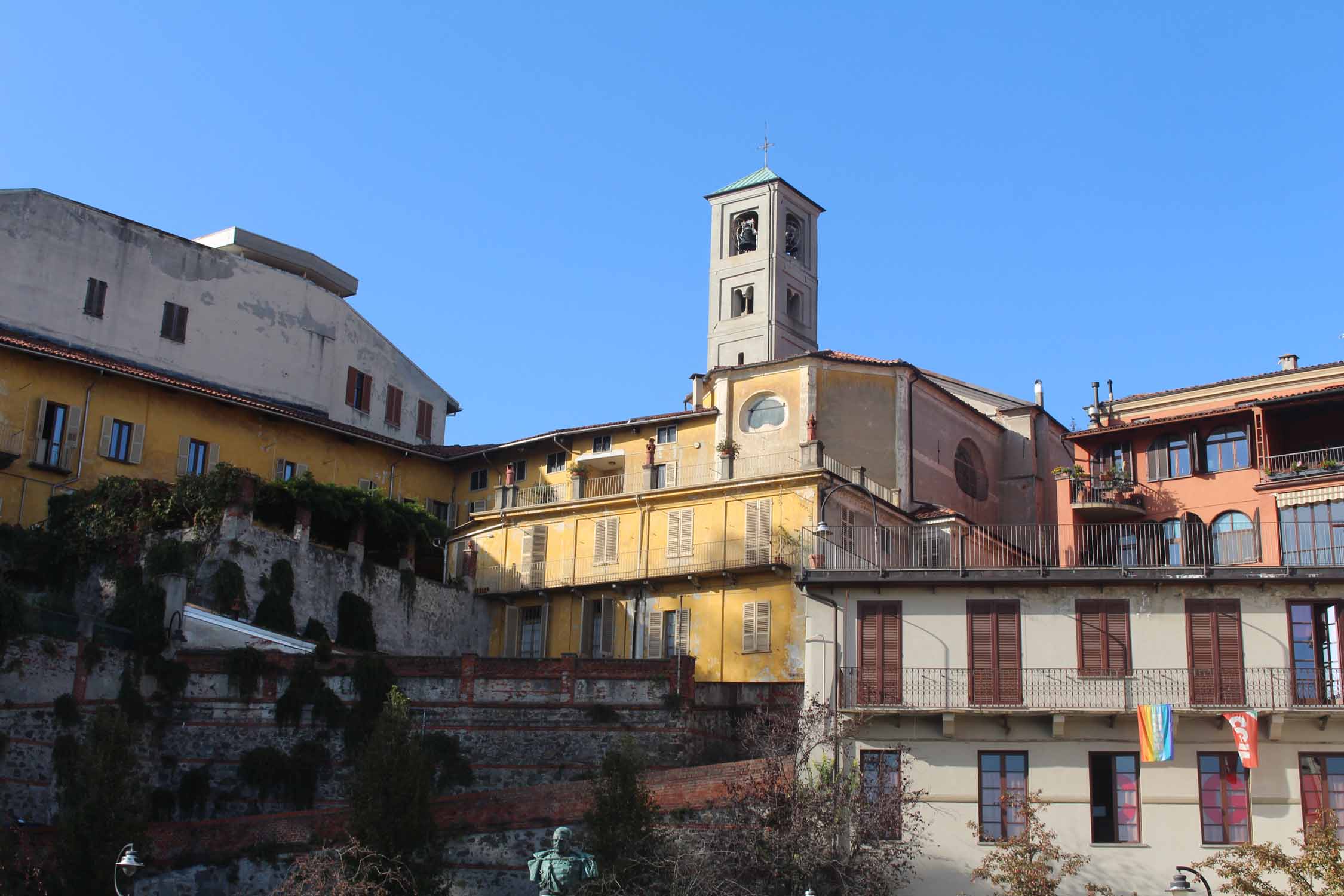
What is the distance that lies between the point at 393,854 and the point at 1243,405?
82.6 feet

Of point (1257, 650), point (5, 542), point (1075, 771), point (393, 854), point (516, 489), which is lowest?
point (393, 854)

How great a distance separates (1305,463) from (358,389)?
103 feet

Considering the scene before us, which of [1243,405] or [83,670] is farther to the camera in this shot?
[1243,405]

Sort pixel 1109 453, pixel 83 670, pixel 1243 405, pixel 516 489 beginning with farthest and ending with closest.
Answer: pixel 516 489 → pixel 1109 453 → pixel 1243 405 → pixel 83 670

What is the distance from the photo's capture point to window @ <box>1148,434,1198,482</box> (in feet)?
150

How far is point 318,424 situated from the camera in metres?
53.8

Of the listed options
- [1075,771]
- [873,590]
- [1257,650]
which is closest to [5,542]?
[873,590]

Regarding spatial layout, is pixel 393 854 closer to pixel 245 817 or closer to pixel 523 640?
pixel 245 817

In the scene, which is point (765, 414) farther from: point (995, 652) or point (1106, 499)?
point (995, 652)

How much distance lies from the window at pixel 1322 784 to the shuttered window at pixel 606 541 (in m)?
24.3

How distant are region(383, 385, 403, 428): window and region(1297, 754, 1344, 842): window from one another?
37.5 metres

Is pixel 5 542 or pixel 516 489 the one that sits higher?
pixel 516 489

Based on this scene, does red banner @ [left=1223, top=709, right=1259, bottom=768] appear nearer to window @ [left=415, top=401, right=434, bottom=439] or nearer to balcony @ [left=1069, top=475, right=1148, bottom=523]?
balcony @ [left=1069, top=475, right=1148, bottom=523]

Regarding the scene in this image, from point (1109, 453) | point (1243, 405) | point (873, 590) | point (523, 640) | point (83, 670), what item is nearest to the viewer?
point (873, 590)
